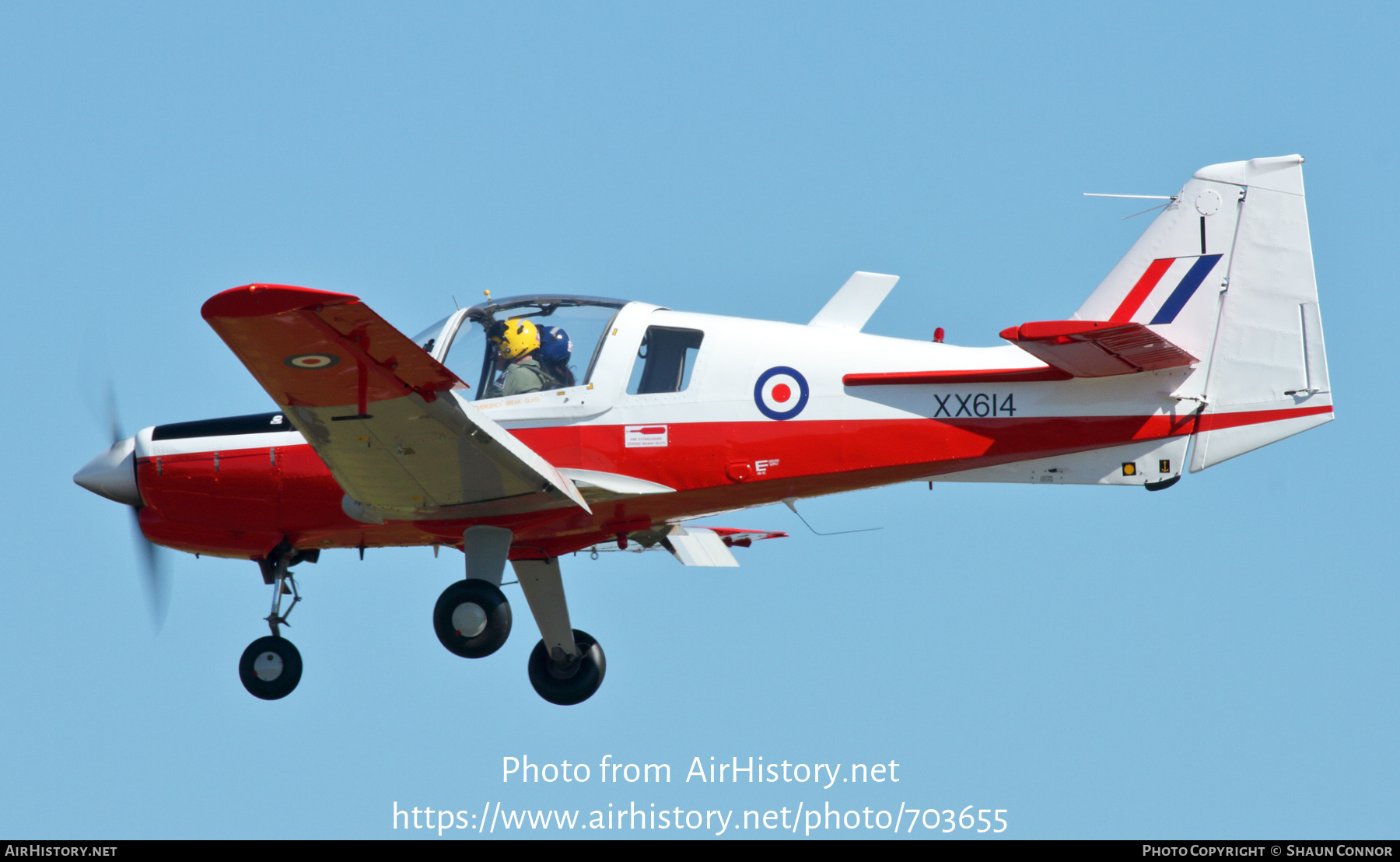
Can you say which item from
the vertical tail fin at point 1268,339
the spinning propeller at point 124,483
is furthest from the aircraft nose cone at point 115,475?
the vertical tail fin at point 1268,339

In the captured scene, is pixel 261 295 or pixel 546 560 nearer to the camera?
pixel 261 295

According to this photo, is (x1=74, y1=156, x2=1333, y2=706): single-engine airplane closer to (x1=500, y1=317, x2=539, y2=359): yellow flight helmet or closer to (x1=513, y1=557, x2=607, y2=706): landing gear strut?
(x1=500, y1=317, x2=539, y2=359): yellow flight helmet

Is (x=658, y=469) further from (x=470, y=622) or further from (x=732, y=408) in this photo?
(x=470, y=622)

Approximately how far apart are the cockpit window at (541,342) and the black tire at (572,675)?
3140 mm

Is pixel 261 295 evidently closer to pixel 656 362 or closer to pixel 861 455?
pixel 656 362

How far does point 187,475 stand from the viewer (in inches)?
479

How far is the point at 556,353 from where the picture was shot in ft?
37.1

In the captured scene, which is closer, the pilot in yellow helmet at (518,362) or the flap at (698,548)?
the pilot in yellow helmet at (518,362)

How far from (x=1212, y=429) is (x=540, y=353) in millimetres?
5133

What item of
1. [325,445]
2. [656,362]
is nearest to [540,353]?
[656,362]

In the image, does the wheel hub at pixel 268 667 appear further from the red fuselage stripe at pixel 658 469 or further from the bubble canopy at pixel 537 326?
the bubble canopy at pixel 537 326

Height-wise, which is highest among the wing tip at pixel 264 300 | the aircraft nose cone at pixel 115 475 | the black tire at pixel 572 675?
the wing tip at pixel 264 300

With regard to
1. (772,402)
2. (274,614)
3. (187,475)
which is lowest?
(274,614)

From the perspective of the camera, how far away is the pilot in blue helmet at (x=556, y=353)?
11289 millimetres
